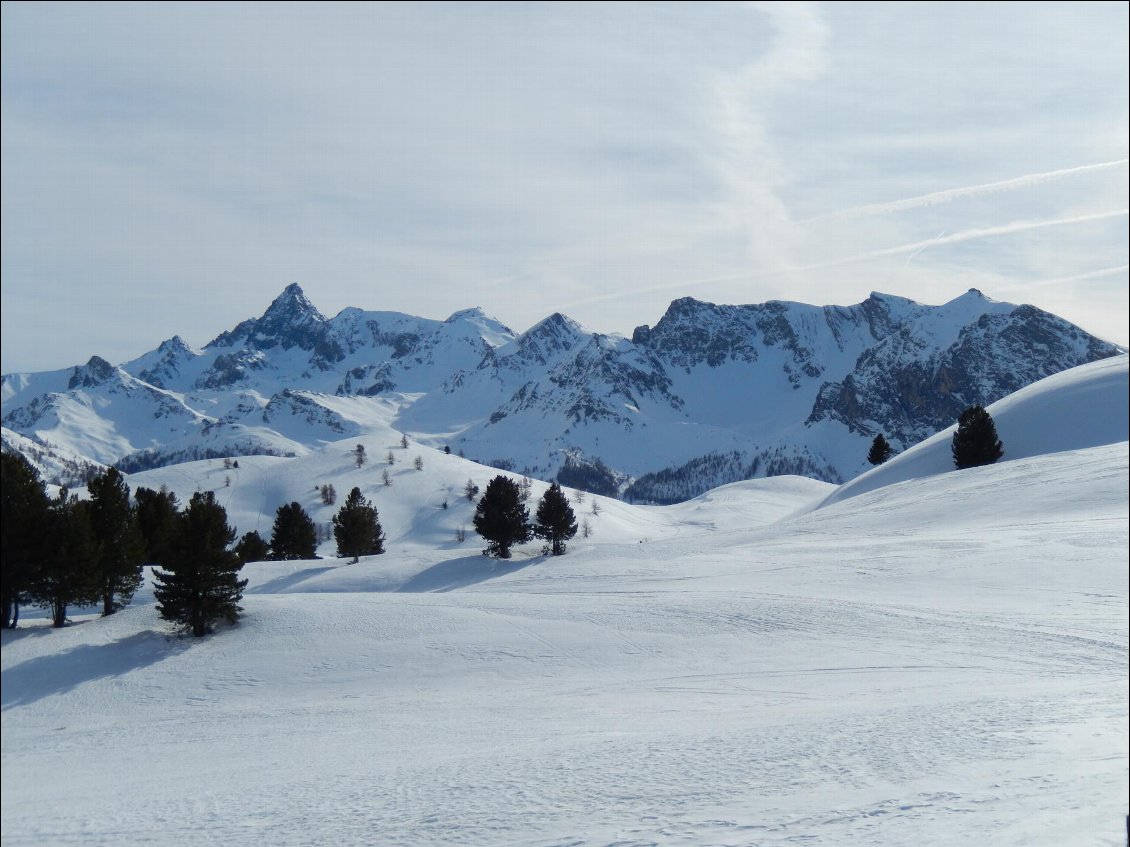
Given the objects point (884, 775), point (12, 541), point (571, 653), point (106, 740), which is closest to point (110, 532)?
point (12, 541)

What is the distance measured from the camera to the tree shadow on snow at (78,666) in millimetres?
24500

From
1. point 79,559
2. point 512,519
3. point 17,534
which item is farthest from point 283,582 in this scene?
point 17,534

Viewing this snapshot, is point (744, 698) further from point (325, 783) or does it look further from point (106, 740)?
point (106, 740)

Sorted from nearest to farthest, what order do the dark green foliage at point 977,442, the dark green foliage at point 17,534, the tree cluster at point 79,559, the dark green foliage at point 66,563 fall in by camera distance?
the dark green foliage at point 17,534 → the tree cluster at point 79,559 → the dark green foliage at point 66,563 → the dark green foliage at point 977,442

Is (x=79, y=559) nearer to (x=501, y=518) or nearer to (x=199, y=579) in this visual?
(x=199, y=579)

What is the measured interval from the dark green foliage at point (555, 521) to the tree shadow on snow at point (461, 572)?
61.2 inches

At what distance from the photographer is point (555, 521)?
51594 mm

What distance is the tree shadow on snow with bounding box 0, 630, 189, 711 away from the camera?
2450 cm

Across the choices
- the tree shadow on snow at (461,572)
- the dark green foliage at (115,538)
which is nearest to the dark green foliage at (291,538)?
the tree shadow on snow at (461,572)

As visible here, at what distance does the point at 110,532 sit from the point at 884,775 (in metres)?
31.0

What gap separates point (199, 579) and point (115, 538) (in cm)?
626

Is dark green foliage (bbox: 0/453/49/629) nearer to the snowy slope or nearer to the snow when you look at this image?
the snow

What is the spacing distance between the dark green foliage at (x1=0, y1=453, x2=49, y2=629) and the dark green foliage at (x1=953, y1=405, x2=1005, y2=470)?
5474 cm

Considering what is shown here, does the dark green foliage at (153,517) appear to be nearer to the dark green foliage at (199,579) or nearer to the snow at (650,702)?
the snow at (650,702)
